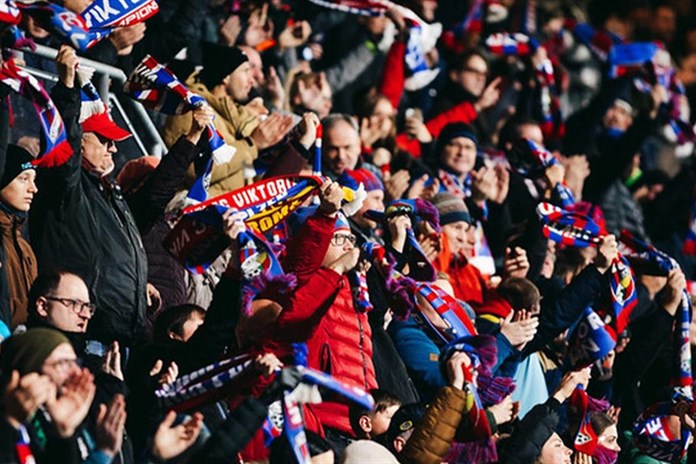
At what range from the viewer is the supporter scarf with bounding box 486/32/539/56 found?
16656 mm

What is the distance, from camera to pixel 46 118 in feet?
29.1

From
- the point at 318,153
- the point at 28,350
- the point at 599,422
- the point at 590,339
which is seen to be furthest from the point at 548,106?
the point at 28,350

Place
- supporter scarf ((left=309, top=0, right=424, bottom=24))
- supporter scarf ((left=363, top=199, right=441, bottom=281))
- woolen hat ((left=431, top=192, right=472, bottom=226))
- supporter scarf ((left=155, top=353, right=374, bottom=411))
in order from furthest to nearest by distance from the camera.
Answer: supporter scarf ((left=309, top=0, right=424, bottom=24)) < woolen hat ((left=431, top=192, right=472, bottom=226)) < supporter scarf ((left=363, top=199, right=441, bottom=281)) < supporter scarf ((left=155, top=353, right=374, bottom=411))

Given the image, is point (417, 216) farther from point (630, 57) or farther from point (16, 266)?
point (630, 57)

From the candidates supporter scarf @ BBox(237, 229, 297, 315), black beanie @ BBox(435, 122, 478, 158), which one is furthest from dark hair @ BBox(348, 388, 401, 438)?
black beanie @ BBox(435, 122, 478, 158)

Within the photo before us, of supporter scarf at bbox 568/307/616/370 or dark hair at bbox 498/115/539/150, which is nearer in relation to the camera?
supporter scarf at bbox 568/307/616/370

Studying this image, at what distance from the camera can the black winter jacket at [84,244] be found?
9039 millimetres

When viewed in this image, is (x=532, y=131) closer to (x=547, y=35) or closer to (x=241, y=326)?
(x=547, y=35)

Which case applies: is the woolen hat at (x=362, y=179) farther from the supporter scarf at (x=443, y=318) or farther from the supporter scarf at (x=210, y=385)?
the supporter scarf at (x=210, y=385)

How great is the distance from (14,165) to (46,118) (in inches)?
10.6

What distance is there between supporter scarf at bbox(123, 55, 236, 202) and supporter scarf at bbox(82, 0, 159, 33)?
0.84ft

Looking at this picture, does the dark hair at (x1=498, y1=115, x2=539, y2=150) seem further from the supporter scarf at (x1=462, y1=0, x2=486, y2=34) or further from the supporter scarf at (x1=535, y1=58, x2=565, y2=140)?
the supporter scarf at (x1=462, y1=0, x2=486, y2=34)

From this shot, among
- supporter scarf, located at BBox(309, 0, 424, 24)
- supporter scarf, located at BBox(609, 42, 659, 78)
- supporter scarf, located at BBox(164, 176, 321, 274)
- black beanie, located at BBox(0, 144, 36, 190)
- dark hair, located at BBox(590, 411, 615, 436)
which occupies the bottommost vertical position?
supporter scarf, located at BBox(609, 42, 659, 78)

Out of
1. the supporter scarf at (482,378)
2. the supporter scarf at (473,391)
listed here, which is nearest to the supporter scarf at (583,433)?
the supporter scarf at (482,378)
